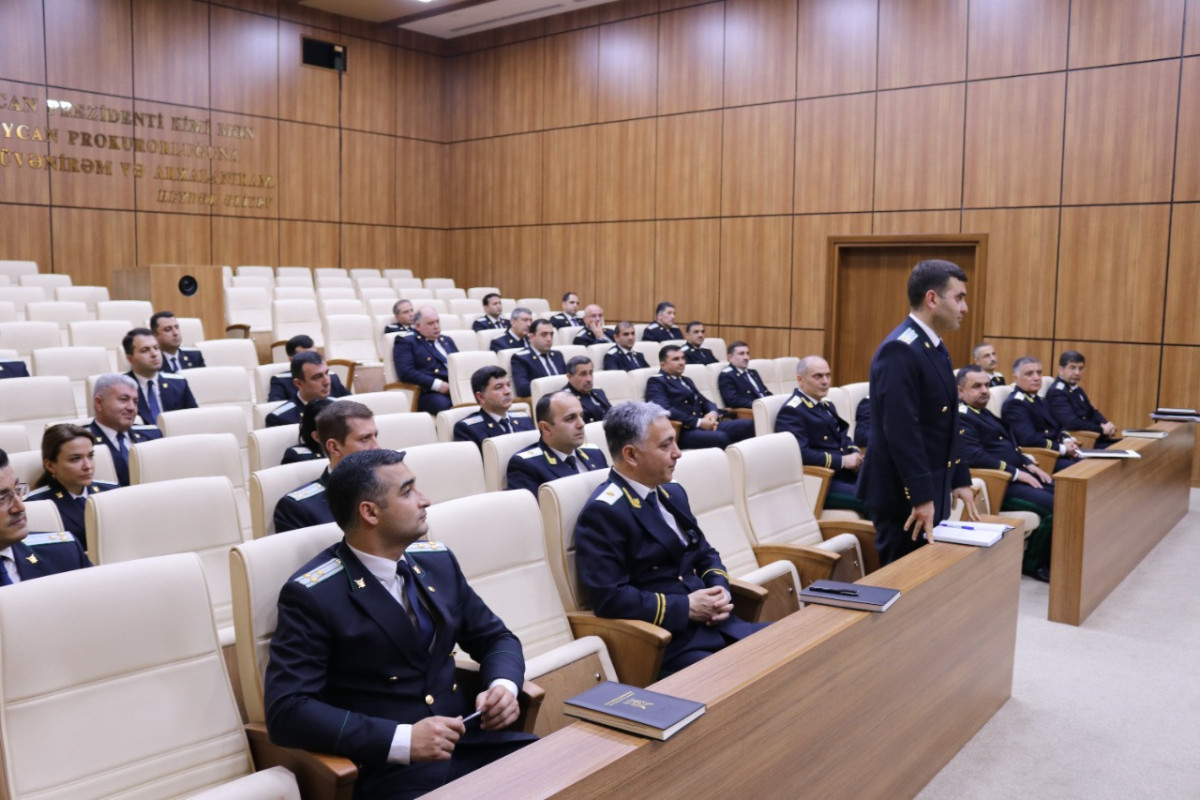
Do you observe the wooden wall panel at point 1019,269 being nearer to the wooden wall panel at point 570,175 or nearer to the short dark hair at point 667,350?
the short dark hair at point 667,350

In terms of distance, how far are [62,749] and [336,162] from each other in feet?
35.7

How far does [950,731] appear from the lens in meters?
3.10

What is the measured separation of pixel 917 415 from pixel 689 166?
25.1 ft

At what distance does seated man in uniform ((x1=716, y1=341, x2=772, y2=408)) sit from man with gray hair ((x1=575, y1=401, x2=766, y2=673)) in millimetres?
4462

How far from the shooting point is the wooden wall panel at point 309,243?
11609mm

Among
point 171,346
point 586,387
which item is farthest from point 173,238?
point 586,387

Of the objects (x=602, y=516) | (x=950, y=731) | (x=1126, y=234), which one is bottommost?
(x=950, y=731)

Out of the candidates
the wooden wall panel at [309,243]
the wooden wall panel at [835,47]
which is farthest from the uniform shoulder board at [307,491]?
the wooden wall panel at [309,243]

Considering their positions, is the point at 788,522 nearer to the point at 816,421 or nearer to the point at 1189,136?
the point at 816,421

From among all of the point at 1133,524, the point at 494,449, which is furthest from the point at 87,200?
the point at 1133,524

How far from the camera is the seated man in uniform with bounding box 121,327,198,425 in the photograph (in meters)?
5.26

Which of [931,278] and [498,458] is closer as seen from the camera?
[931,278]

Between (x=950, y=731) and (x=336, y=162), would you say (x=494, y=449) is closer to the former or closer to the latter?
(x=950, y=731)

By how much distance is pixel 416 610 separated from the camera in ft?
7.50
